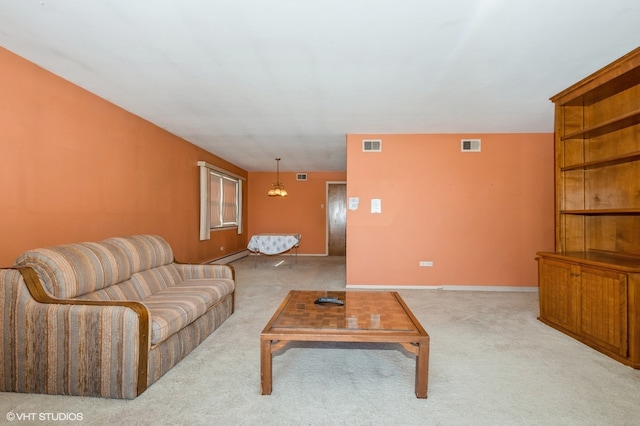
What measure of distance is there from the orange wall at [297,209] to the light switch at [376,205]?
161 inches

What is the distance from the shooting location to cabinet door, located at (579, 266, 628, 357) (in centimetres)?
250

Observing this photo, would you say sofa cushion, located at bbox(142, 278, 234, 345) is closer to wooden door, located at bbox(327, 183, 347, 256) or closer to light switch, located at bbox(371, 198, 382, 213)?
light switch, located at bbox(371, 198, 382, 213)

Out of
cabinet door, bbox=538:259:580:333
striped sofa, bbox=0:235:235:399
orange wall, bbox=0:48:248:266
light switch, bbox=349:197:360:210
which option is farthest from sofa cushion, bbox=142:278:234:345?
cabinet door, bbox=538:259:580:333

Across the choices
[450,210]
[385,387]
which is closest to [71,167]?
[385,387]

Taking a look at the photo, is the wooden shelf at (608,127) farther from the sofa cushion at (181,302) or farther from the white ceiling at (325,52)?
the sofa cushion at (181,302)

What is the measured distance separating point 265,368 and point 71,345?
1177mm

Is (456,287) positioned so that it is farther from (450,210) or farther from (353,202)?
(353,202)

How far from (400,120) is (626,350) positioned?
126 inches

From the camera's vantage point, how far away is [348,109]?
3.88 m

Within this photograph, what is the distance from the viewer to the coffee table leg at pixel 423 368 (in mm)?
1962

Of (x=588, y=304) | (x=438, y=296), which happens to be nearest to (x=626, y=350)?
(x=588, y=304)

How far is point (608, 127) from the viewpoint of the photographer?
304cm

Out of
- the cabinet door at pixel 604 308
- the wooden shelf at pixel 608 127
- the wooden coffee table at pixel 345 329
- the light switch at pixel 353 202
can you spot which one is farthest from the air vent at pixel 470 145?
the wooden coffee table at pixel 345 329

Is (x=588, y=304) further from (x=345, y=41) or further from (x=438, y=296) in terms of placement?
(x=345, y=41)
